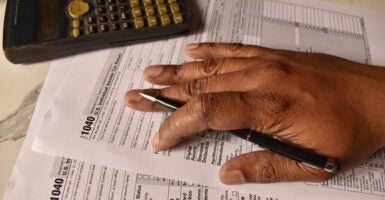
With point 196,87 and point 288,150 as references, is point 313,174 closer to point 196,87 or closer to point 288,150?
point 288,150

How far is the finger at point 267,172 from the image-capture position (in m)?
0.40

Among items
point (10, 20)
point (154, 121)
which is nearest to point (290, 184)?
point (154, 121)

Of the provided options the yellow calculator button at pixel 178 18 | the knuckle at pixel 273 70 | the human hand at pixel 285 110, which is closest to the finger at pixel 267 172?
the human hand at pixel 285 110

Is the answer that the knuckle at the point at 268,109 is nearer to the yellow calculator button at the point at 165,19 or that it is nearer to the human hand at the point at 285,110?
the human hand at the point at 285,110

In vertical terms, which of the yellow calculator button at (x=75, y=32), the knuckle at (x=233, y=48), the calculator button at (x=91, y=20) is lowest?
the yellow calculator button at (x=75, y=32)

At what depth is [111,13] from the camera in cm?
52

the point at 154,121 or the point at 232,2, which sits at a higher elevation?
the point at 232,2

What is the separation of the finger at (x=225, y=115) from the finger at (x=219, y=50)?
4.7 inches

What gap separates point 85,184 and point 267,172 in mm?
206

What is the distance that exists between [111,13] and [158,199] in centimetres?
29

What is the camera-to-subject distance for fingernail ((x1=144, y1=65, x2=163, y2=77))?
19.0 inches

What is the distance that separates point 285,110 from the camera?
409mm

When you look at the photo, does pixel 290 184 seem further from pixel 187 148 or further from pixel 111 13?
pixel 111 13

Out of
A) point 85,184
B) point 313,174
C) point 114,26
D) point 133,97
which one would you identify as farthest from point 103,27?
point 313,174
